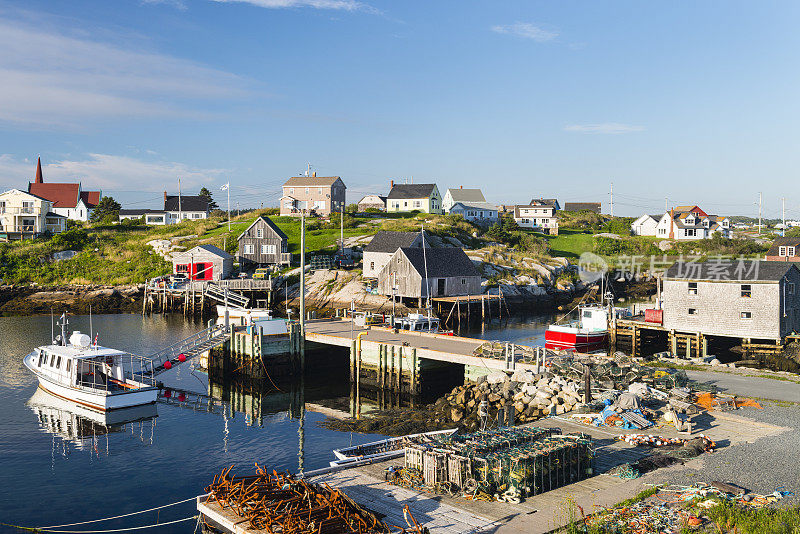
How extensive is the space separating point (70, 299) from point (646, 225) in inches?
4202

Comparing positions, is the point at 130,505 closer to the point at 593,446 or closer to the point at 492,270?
the point at 593,446

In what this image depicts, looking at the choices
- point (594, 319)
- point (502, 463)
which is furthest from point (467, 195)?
point (502, 463)

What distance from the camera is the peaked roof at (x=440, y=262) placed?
6750 cm

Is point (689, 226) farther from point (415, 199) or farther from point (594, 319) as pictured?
point (594, 319)

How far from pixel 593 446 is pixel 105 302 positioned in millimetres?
69313

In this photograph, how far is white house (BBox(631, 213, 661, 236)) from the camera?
437 feet

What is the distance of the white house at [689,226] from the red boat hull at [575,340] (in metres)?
86.9

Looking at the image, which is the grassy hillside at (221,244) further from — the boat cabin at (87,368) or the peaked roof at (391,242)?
the boat cabin at (87,368)

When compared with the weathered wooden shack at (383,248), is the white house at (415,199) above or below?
above

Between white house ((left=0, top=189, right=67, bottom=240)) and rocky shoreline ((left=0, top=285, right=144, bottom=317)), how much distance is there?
2639 cm

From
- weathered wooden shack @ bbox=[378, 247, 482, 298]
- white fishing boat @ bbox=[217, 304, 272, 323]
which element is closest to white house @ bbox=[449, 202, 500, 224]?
weathered wooden shack @ bbox=[378, 247, 482, 298]

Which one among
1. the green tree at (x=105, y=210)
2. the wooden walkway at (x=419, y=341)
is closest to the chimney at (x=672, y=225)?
the wooden walkway at (x=419, y=341)

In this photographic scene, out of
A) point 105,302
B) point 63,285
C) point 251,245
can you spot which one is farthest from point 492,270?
point 63,285

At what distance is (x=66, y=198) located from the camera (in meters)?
126
